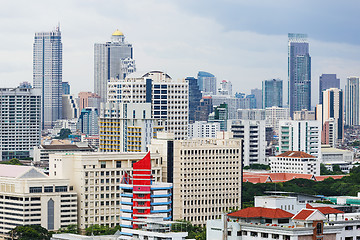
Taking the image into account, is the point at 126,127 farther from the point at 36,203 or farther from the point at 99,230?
the point at 99,230

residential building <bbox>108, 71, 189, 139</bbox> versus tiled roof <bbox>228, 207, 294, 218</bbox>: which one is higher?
residential building <bbox>108, 71, 189, 139</bbox>

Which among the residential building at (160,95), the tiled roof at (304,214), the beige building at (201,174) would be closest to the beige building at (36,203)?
the beige building at (201,174)

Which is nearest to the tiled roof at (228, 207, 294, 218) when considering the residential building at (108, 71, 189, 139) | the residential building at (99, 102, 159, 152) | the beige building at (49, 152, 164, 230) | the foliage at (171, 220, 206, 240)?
the foliage at (171, 220, 206, 240)

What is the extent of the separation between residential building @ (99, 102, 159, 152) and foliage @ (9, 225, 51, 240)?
45.4 metres

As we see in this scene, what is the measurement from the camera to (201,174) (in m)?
143

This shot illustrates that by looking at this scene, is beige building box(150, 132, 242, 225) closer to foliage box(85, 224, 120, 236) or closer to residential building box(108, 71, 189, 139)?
foliage box(85, 224, 120, 236)

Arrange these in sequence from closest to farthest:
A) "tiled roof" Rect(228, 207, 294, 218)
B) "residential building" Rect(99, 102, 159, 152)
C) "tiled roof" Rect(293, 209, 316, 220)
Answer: "tiled roof" Rect(293, 209, 316, 220)
"tiled roof" Rect(228, 207, 294, 218)
"residential building" Rect(99, 102, 159, 152)

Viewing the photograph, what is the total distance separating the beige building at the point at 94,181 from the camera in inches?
5177

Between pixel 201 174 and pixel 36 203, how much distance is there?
1020 inches

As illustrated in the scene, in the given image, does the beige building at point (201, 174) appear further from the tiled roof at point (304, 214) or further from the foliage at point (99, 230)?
the tiled roof at point (304, 214)

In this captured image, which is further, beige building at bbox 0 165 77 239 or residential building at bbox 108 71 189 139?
residential building at bbox 108 71 189 139

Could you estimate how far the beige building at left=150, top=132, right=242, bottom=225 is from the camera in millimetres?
140125

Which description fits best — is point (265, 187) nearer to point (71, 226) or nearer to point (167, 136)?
point (167, 136)

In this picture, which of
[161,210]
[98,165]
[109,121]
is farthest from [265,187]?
[161,210]
